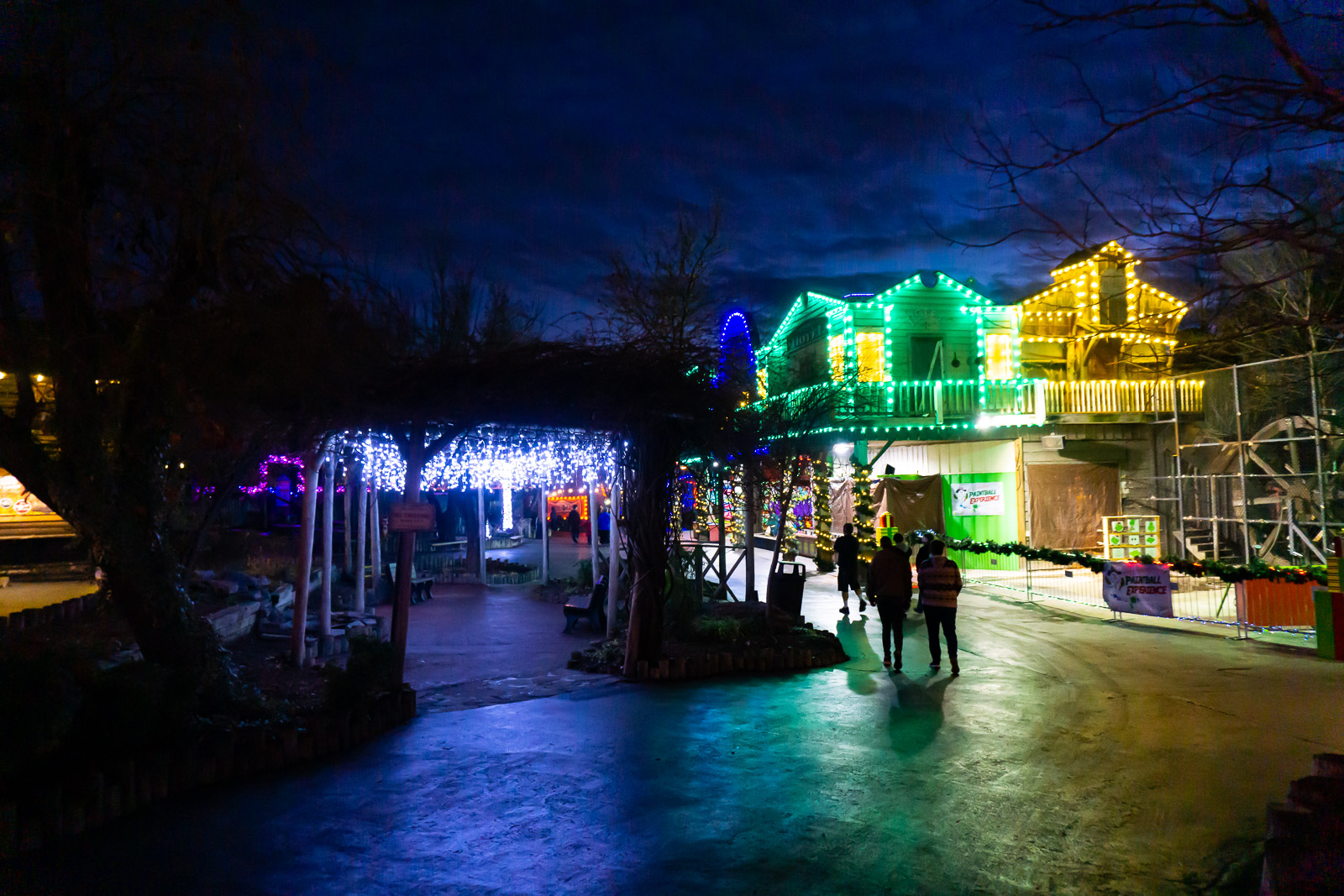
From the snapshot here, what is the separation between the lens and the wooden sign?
781cm

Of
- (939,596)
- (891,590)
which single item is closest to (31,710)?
(891,590)

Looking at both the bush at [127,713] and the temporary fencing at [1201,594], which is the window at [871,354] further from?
the bush at [127,713]

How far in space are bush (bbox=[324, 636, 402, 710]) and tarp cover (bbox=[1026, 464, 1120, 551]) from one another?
18.4 metres

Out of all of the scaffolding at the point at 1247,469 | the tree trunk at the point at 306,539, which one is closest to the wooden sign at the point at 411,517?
the tree trunk at the point at 306,539

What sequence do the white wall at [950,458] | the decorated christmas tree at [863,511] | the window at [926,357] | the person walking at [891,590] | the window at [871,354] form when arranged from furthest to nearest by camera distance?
the window at [926,357] → the window at [871,354] → the white wall at [950,458] → the decorated christmas tree at [863,511] → the person walking at [891,590]

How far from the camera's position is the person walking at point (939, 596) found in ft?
32.3

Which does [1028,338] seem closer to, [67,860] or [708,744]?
[708,744]

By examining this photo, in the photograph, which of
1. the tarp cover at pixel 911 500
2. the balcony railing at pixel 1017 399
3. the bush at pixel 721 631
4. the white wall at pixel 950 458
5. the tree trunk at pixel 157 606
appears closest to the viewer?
the tree trunk at pixel 157 606

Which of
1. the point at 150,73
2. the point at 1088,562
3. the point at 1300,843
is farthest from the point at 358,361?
the point at 1088,562

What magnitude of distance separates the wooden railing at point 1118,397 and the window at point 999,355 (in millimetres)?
1705

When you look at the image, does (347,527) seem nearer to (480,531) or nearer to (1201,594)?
(480,531)

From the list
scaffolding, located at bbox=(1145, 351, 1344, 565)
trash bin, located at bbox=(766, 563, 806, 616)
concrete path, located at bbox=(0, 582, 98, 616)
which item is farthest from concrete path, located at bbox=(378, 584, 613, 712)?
scaffolding, located at bbox=(1145, 351, 1344, 565)

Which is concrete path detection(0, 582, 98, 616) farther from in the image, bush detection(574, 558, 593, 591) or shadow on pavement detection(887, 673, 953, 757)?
shadow on pavement detection(887, 673, 953, 757)

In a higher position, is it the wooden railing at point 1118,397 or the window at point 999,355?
the window at point 999,355
